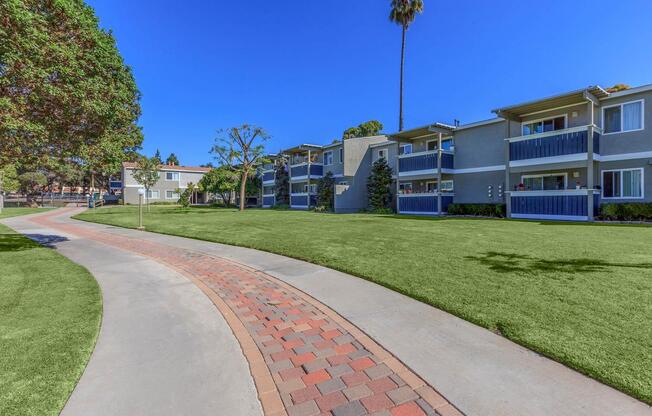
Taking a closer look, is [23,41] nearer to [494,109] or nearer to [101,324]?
[101,324]

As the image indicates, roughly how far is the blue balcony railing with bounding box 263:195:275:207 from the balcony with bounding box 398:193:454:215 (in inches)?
774

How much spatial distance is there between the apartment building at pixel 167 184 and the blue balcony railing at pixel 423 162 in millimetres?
40009

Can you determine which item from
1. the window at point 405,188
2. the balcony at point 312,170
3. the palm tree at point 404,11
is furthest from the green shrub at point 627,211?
the palm tree at point 404,11

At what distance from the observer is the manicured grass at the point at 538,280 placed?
3.09 m

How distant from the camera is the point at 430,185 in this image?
23.3m

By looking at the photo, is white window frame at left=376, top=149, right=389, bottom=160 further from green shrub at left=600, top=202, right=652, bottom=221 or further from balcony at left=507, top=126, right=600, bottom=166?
green shrub at left=600, top=202, right=652, bottom=221

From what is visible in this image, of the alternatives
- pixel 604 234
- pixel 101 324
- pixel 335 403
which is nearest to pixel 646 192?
pixel 604 234

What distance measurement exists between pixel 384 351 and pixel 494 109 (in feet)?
57.7

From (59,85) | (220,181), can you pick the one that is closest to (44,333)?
(59,85)

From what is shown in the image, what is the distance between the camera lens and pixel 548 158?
1550 cm

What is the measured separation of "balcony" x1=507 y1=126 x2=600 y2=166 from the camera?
1441cm

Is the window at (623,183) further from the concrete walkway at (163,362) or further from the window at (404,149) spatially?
the concrete walkway at (163,362)

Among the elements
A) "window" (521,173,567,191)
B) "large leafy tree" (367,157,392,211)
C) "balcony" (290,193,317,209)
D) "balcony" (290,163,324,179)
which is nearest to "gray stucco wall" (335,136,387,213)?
"large leafy tree" (367,157,392,211)

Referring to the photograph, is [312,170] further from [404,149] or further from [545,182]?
[545,182]
